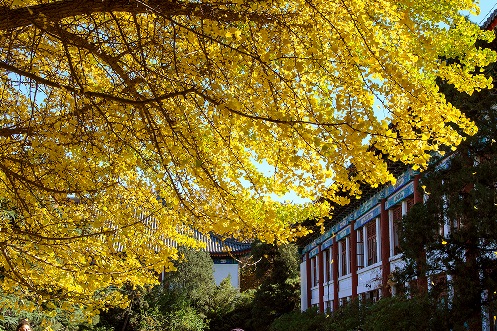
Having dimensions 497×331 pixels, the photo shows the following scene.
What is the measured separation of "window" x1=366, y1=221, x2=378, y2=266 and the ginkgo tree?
43.6 feet

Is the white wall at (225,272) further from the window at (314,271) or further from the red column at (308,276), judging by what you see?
the window at (314,271)

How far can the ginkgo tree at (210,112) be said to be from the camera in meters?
→ 6.23

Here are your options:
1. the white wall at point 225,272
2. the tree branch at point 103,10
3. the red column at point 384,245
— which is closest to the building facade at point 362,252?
the red column at point 384,245

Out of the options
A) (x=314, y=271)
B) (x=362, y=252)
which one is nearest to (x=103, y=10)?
(x=362, y=252)

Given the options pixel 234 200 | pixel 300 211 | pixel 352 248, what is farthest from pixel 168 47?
pixel 352 248

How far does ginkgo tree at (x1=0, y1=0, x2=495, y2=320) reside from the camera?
6227 mm

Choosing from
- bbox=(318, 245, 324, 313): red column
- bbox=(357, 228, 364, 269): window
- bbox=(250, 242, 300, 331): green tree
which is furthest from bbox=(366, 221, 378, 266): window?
bbox=(250, 242, 300, 331): green tree

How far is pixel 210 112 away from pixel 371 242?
16.3m

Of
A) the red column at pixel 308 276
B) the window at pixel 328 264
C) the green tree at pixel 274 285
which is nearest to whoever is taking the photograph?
the window at pixel 328 264

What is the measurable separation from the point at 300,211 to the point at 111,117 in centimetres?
259

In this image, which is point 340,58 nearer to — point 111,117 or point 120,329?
point 111,117

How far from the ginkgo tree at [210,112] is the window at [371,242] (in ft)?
43.6

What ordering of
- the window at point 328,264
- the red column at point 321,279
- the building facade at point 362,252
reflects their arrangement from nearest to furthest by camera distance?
the building facade at point 362,252, the window at point 328,264, the red column at point 321,279

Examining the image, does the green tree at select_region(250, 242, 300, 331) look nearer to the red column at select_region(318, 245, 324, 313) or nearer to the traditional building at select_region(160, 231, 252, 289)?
the red column at select_region(318, 245, 324, 313)
